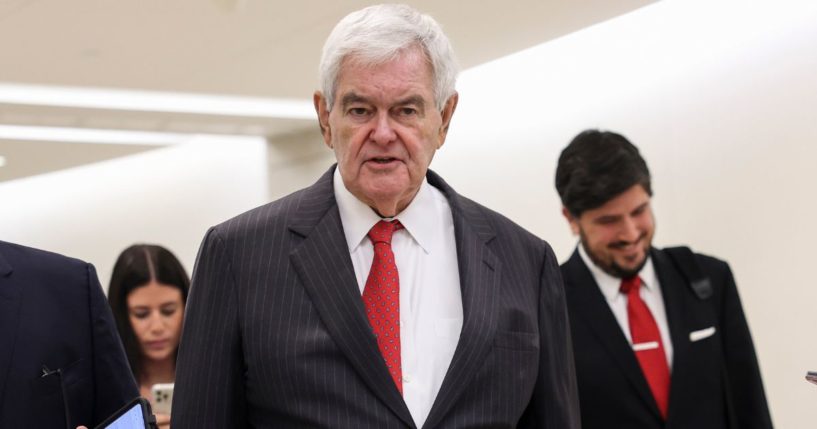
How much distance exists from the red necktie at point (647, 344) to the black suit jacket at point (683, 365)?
0.17ft

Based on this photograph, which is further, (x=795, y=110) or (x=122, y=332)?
(x=795, y=110)

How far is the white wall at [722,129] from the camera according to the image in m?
7.07

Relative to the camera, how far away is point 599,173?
→ 130 inches

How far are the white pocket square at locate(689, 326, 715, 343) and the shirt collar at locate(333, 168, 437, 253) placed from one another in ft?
3.68

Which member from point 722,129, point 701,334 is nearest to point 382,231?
point 701,334

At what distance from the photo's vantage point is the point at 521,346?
2.17 metres

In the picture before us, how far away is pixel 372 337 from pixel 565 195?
1475 millimetres

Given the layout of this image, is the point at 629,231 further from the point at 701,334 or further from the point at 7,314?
the point at 7,314

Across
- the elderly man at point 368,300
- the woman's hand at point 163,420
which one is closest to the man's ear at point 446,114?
the elderly man at point 368,300

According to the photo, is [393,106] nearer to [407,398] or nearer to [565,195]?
[407,398]

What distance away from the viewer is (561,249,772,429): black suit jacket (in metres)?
3.03

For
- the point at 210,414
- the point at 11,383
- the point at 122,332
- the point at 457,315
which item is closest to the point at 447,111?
the point at 457,315

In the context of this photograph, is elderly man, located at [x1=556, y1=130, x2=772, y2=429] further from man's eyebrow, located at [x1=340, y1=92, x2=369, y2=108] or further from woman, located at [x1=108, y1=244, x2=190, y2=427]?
woman, located at [x1=108, y1=244, x2=190, y2=427]

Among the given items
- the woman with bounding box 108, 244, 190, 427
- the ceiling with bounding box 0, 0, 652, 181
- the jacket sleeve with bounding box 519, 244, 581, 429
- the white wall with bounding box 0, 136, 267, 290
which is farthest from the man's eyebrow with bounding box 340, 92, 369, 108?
the white wall with bounding box 0, 136, 267, 290
